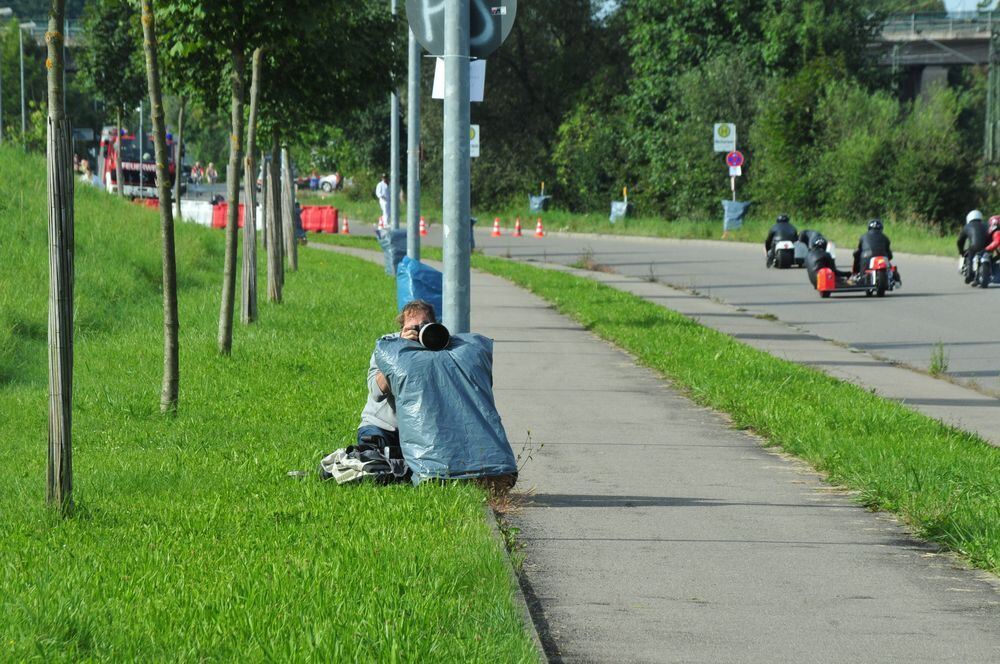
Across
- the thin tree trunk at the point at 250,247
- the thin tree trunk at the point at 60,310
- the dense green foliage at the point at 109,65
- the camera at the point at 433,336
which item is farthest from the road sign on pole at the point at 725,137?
the thin tree trunk at the point at 60,310

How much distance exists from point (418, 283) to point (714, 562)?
1023cm

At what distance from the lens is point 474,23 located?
8.91 m

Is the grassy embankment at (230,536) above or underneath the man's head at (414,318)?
underneath

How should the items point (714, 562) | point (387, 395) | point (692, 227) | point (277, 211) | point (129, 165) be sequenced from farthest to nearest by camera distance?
point (129, 165)
point (692, 227)
point (277, 211)
point (387, 395)
point (714, 562)

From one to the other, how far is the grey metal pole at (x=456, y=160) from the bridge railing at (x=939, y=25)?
65.6 m

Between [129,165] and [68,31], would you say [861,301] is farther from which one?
[129,165]

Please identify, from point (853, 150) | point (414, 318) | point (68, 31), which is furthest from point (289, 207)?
point (68, 31)

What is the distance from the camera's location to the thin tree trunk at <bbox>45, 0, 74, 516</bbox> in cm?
704

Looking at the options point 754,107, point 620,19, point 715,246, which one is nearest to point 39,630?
point 715,246

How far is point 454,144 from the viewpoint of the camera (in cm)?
884

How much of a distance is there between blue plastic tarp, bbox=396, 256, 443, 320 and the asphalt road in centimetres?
486

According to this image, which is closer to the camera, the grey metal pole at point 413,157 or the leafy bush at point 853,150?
the grey metal pole at point 413,157

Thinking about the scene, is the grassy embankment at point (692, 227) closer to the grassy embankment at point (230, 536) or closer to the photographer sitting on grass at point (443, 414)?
the grassy embankment at point (230, 536)

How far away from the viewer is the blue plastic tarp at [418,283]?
16.7m
